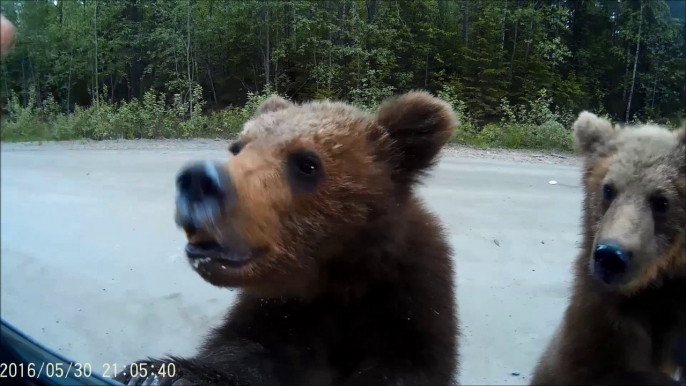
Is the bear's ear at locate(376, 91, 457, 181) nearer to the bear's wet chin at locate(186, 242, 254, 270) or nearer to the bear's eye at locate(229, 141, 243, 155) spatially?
the bear's eye at locate(229, 141, 243, 155)

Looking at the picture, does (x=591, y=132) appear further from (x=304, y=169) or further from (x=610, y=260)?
(x=304, y=169)

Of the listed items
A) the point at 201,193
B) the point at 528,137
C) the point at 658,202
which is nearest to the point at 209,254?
the point at 201,193

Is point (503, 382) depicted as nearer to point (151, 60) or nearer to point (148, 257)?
point (148, 257)

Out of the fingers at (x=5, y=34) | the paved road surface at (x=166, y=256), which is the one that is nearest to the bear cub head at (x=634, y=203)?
the paved road surface at (x=166, y=256)

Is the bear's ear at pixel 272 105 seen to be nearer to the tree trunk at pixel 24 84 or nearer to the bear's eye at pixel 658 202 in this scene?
the tree trunk at pixel 24 84

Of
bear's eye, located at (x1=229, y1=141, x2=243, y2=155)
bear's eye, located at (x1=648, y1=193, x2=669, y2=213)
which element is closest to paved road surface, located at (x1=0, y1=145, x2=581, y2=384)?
bear's eye, located at (x1=229, y1=141, x2=243, y2=155)
